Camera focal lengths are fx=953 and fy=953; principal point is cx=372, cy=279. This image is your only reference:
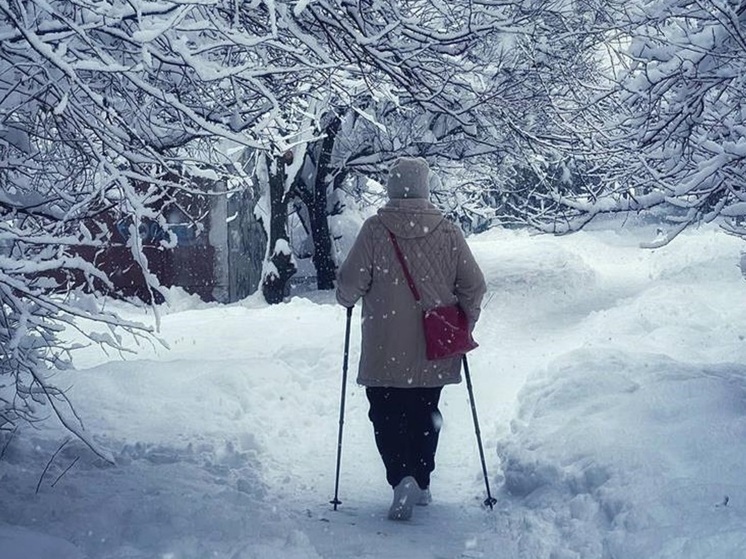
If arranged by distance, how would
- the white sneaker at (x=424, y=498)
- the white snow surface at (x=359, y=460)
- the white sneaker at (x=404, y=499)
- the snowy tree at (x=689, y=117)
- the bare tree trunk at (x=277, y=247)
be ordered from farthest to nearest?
the bare tree trunk at (x=277, y=247) < the snowy tree at (x=689, y=117) < the white sneaker at (x=424, y=498) < the white sneaker at (x=404, y=499) < the white snow surface at (x=359, y=460)

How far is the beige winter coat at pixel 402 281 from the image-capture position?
5.68 metres

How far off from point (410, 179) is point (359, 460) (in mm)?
2639

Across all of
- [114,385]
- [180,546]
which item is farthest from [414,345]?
[114,385]

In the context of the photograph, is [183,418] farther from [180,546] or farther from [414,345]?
[180,546]

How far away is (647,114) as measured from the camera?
720cm

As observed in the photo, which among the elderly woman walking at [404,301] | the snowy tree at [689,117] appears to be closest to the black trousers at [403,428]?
the elderly woman walking at [404,301]

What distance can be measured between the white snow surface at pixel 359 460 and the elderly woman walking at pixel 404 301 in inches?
18.6

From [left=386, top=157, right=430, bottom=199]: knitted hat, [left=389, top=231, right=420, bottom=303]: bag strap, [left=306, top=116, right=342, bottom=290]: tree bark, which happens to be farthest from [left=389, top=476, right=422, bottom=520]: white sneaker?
[left=306, top=116, right=342, bottom=290]: tree bark

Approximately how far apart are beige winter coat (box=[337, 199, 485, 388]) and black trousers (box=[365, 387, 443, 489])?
0.12m

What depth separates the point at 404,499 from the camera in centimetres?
559

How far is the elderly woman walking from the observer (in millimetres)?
5684

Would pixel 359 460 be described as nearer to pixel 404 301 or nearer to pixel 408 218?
pixel 404 301

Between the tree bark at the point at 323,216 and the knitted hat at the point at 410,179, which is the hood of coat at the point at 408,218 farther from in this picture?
the tree bark at the point at 323,216

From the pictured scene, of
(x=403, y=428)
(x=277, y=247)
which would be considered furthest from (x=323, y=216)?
(x=403, y=428)
